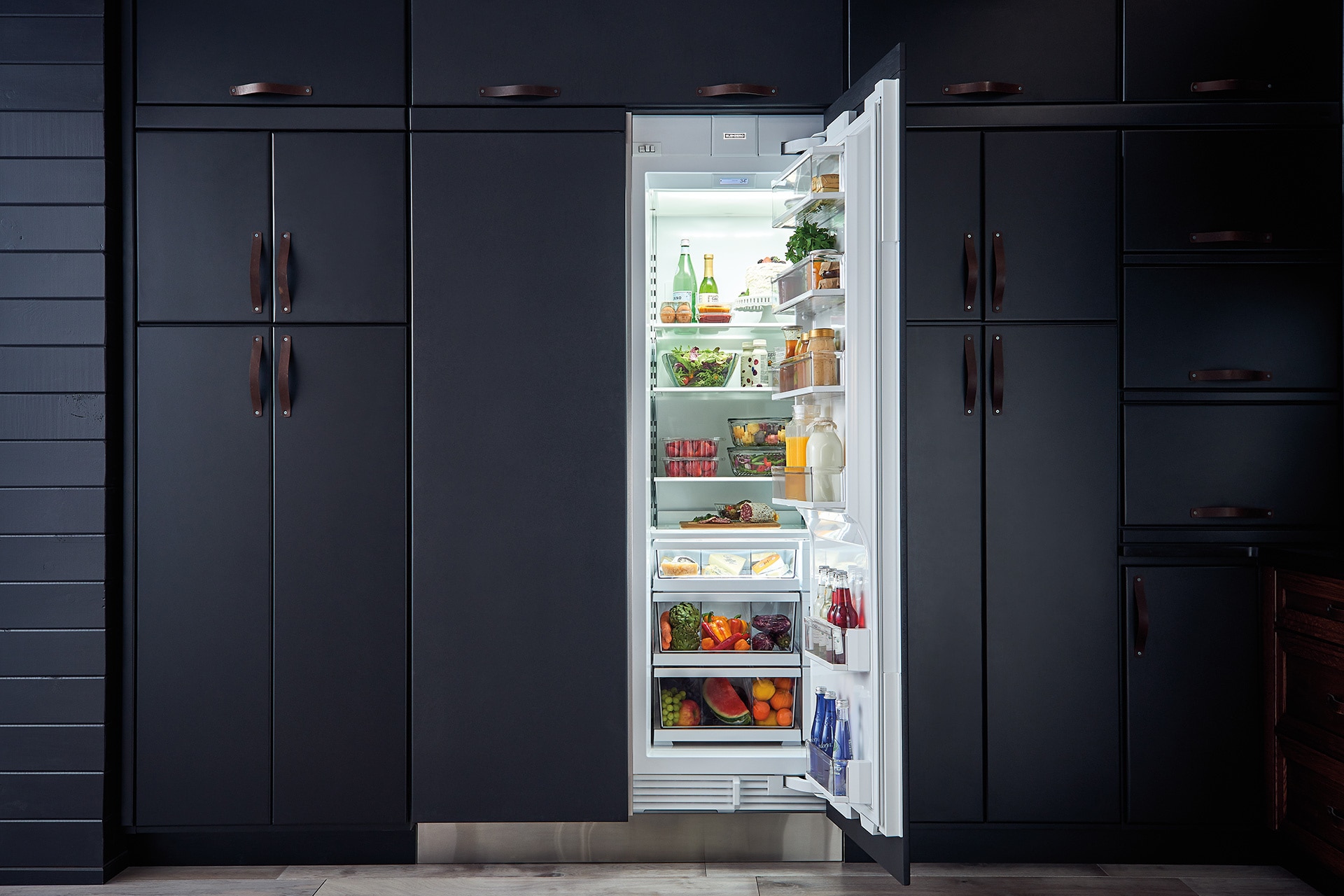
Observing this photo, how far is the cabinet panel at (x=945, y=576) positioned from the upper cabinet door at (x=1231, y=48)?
92 centimetres

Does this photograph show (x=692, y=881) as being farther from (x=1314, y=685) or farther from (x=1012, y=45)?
(x=1012, y=45)

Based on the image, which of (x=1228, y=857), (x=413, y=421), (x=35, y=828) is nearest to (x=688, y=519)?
(x=413, y=421)

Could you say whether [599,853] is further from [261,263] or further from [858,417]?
[261,263]

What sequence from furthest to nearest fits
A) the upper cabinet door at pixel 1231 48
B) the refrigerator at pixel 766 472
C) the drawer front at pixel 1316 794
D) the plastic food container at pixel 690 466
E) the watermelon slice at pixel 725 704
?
the plastic food container at pixel 690 466
the watermelon slice at pixel 725 704
the upper cabinet door at pixel 1231 48
the drawer front at pixel 1316 794
the refrigerator at pixel 766 472

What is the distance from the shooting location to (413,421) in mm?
2502

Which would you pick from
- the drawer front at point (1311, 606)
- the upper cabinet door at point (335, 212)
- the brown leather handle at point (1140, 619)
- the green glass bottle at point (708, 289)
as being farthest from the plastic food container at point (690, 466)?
the drawer front at point (1311, 606)

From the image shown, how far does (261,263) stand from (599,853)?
1993mm

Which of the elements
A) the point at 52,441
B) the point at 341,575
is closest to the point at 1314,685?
the point at 341,575

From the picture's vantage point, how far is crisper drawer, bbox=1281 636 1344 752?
2252 millimetres

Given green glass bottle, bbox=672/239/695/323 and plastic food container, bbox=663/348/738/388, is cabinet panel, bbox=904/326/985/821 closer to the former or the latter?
plastic food container, bbox=663/348/738/388

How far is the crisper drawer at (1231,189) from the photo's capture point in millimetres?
2514

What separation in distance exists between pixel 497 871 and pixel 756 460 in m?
1.46

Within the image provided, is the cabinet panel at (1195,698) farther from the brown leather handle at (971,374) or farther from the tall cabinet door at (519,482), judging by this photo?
the tall cabinet door at (519,482)

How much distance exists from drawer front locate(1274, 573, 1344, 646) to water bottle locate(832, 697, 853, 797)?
1.29 metres
